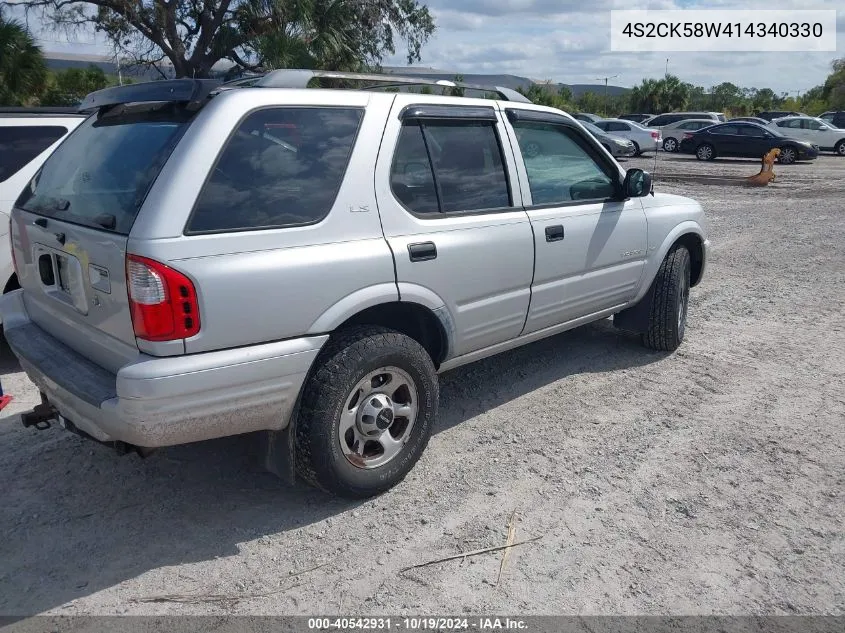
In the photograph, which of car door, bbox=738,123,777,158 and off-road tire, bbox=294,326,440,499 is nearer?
off-road tire, bbox=294,326,440,499

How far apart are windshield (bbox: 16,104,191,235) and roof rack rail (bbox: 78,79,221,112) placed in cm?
5

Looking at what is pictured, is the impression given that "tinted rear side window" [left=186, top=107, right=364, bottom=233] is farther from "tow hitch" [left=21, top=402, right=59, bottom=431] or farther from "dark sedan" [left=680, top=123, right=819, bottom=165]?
"dark sedan" [left=680, top=123, right=819, bottom=165]

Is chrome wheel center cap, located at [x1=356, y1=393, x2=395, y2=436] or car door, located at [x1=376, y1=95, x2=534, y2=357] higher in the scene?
car door, located at [x1=376, y1=95, x2=534, y2=357]

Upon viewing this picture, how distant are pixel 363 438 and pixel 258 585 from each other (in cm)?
83

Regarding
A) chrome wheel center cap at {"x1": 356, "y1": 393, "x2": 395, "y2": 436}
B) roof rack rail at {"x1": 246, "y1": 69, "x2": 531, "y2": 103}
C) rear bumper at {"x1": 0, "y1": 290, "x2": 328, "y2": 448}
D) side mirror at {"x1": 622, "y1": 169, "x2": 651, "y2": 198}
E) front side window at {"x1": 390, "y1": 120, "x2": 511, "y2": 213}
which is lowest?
chrome wheel center cap at {"x1": 356, "y1": 393, "x2": 395, "y2": 436}

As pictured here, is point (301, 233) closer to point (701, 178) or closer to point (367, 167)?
point (367, 167)

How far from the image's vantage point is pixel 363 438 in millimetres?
3502

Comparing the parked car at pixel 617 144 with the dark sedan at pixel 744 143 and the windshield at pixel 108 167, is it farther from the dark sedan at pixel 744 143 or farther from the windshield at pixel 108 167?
the windshield at pixel 108 167

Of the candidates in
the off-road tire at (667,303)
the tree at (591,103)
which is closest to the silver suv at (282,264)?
the off-road tire at (667,303)

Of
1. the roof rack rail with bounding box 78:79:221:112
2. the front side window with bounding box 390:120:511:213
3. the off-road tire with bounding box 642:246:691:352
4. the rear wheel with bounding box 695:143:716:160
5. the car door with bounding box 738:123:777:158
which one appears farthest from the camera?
the rear wheel with bounding box 695:143:716:160

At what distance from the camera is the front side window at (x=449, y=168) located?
11.9 ft

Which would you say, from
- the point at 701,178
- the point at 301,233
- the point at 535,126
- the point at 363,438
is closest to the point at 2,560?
the point at 363,438

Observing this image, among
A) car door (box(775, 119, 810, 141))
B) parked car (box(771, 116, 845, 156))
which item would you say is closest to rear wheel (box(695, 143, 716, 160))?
parked car (box(771, 116, 845, 156))

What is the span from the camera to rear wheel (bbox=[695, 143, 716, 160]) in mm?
26547
